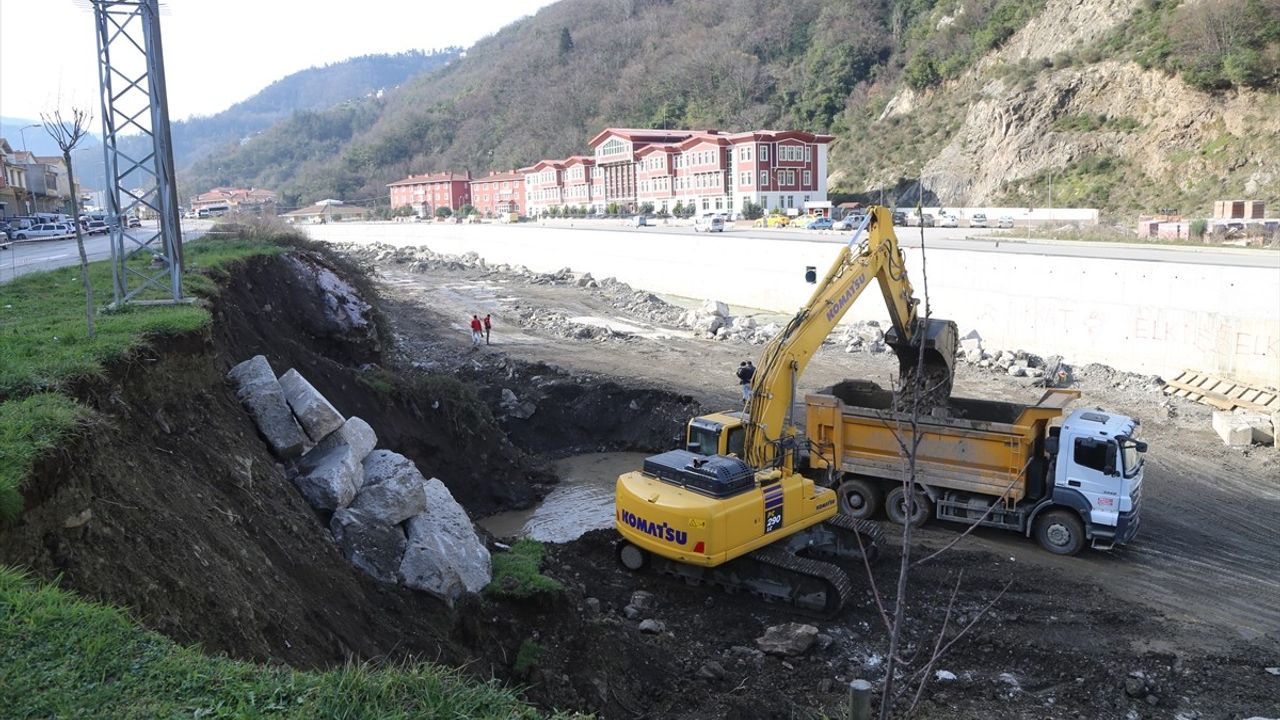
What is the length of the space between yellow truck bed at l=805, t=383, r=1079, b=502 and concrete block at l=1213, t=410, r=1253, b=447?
5.95 meters

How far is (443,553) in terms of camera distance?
971 centimetres

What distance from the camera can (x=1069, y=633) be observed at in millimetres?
10398

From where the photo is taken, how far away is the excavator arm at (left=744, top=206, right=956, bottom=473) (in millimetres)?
12383

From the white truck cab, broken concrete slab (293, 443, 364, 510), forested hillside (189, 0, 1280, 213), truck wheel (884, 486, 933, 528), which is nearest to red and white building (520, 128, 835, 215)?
forested hillside (189, 0, 1280, 213)

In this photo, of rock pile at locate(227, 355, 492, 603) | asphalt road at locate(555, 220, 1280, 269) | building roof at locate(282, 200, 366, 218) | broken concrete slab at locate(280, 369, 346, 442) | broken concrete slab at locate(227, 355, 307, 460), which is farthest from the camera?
building roof at locate(282, 200, 366, 218)

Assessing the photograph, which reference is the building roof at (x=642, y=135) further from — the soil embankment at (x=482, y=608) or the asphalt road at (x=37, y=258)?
the soil embankment at (x=482, y=608)

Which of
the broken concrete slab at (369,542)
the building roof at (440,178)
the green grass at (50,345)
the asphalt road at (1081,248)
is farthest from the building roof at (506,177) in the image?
the broken concrete slab at (369,542)

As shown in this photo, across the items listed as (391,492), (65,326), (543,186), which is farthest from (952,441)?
(543,186)

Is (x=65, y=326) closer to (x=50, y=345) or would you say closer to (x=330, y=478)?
(x=50, y=345)

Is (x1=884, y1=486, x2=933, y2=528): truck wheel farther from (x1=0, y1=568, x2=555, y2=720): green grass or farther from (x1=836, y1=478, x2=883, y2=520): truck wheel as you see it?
(x1=0, y1=568, x2=555, y2=720): green grass

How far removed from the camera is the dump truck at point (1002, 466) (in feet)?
39.8

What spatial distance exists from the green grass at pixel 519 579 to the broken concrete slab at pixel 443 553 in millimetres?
188

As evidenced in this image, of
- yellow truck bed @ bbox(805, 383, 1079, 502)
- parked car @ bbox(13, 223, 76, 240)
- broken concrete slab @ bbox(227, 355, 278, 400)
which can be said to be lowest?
yellow truck bed @ bbox(805, 383, 1079, 502)

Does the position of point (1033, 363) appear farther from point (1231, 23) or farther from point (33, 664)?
point (1231, 23)
